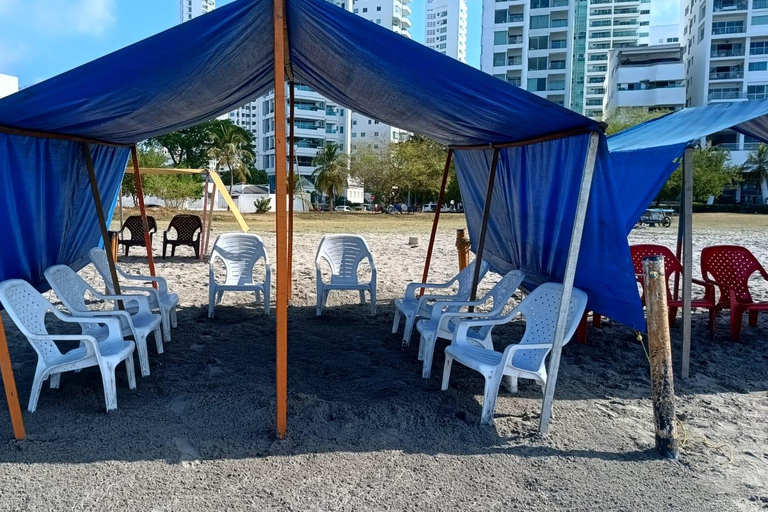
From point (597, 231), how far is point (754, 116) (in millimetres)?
2215

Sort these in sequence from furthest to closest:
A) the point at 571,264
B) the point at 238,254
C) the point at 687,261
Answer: the point at 238,254, the point at 687,261, the point at 571,264

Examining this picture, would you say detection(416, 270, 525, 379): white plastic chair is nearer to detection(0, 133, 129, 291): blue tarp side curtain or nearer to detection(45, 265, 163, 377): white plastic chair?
detection(45, 265, 163, 377): white plastic chair

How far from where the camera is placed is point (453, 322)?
530cm

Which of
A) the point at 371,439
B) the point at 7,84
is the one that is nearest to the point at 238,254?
the point at 371,439

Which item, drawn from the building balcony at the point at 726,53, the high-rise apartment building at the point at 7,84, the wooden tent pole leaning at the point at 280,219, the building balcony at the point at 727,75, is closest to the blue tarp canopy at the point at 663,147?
the wooden tent pole leaning at the point at 280,219

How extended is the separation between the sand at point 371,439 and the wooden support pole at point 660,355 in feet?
0.52

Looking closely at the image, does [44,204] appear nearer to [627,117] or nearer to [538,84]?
[627,117]

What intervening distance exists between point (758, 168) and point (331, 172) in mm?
37733

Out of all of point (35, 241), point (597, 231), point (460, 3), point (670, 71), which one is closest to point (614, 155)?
point (597, 231)

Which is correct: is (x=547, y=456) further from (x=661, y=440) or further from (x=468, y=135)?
(x=468, y=135)

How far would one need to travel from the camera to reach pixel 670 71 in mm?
59906

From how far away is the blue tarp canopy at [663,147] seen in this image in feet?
17.6

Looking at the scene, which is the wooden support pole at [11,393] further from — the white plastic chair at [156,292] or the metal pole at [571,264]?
the metal pole at [571,264]

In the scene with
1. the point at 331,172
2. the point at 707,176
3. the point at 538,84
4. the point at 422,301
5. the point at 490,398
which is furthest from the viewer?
the point at 538,84
